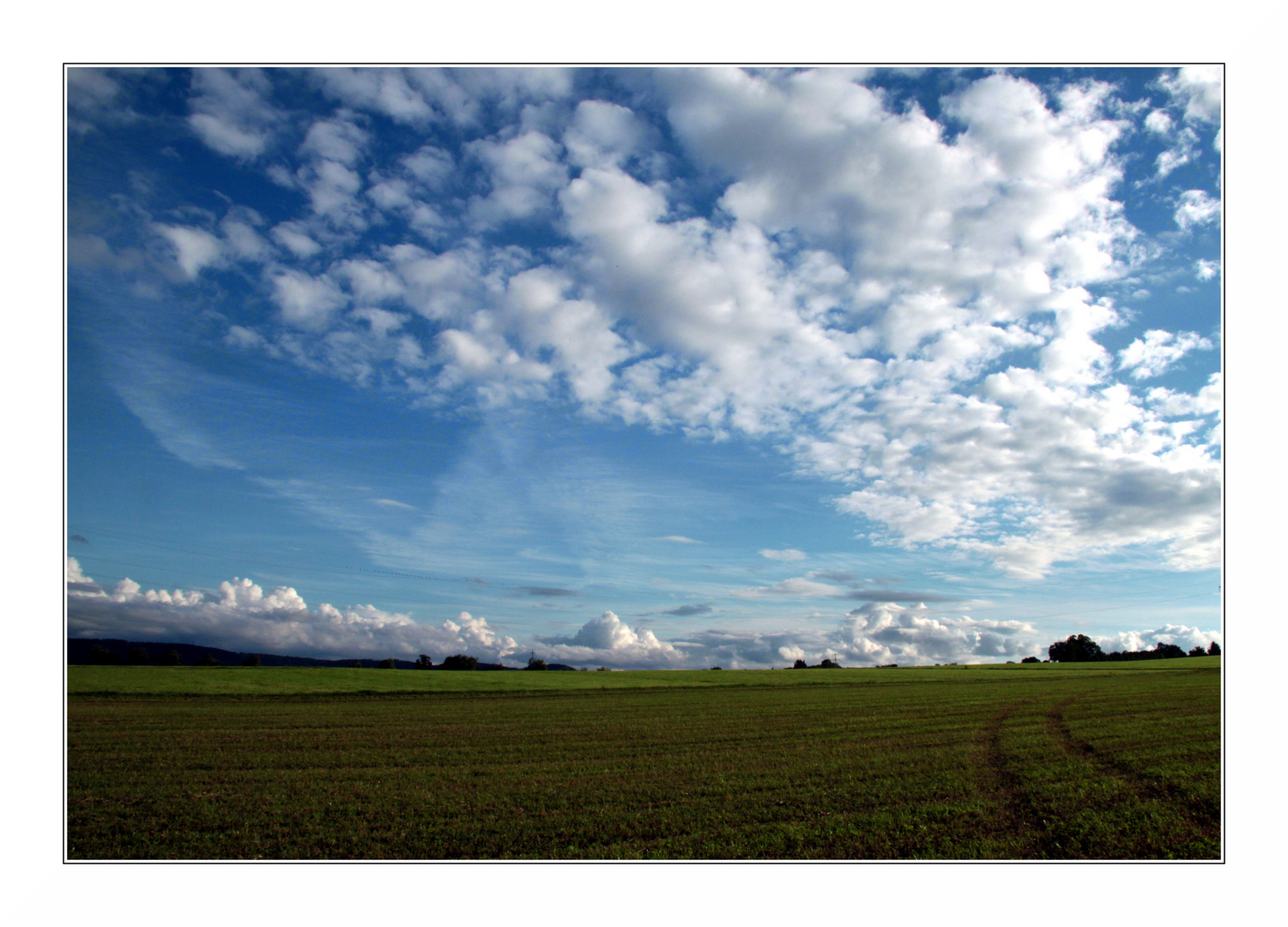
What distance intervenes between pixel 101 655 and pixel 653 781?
77073mm

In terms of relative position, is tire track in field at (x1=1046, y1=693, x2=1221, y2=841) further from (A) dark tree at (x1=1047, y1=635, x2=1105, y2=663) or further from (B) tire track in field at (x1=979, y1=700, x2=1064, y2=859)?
(A) dark tree at (x1=1047, y1=635, x2=1105, y2=663)

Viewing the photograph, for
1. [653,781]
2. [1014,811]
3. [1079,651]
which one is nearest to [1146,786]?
[1014,811]

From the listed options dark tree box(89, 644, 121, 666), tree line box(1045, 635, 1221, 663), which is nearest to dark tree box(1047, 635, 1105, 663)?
tree line box(1045, 635, 1221, 663)

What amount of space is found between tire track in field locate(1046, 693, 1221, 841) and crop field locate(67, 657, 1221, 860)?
11 cm

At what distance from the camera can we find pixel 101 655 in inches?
2606

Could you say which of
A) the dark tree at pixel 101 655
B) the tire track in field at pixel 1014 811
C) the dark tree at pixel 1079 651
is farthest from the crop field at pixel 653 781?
the dark tree at pixel 1079 651

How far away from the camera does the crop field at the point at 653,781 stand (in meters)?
12.6

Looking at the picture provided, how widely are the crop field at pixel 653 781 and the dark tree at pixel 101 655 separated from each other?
34.9 metres

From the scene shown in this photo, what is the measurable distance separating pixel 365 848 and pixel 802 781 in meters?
11.3

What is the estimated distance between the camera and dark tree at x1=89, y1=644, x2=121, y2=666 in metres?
65.6

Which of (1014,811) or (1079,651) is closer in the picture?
(1014,811)

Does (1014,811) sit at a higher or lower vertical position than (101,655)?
higher

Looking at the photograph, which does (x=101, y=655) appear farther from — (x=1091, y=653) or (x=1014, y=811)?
(x=1091, y=653)
